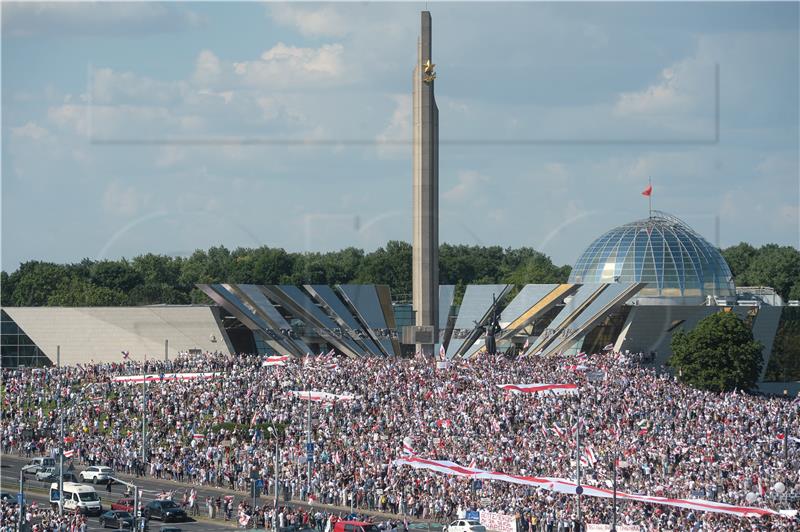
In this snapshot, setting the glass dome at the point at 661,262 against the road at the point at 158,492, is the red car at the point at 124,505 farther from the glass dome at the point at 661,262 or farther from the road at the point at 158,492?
the glass dome at the point at 661,262

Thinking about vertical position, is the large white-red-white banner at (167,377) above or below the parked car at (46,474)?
above

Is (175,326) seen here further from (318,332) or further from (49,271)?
(49,271)

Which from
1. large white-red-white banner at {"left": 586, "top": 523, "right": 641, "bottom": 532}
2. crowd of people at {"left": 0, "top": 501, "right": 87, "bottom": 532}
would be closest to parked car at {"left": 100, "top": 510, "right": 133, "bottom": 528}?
crowd of people at {"left": 0, "top": 501, "right": 87, "bottom": 532}

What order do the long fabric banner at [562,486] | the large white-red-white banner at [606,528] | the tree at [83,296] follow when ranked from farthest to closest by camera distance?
the tree at [83,296] → the large white-red-white banner at [606,528] → the long fabric banner at [562,486]

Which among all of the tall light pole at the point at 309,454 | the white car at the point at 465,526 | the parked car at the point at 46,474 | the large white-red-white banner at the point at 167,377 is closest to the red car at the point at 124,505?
the tall light pole at the point at 309,454

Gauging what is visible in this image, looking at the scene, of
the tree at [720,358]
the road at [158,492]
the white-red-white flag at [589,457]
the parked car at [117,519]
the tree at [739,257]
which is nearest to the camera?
the parked car at [117,519]
